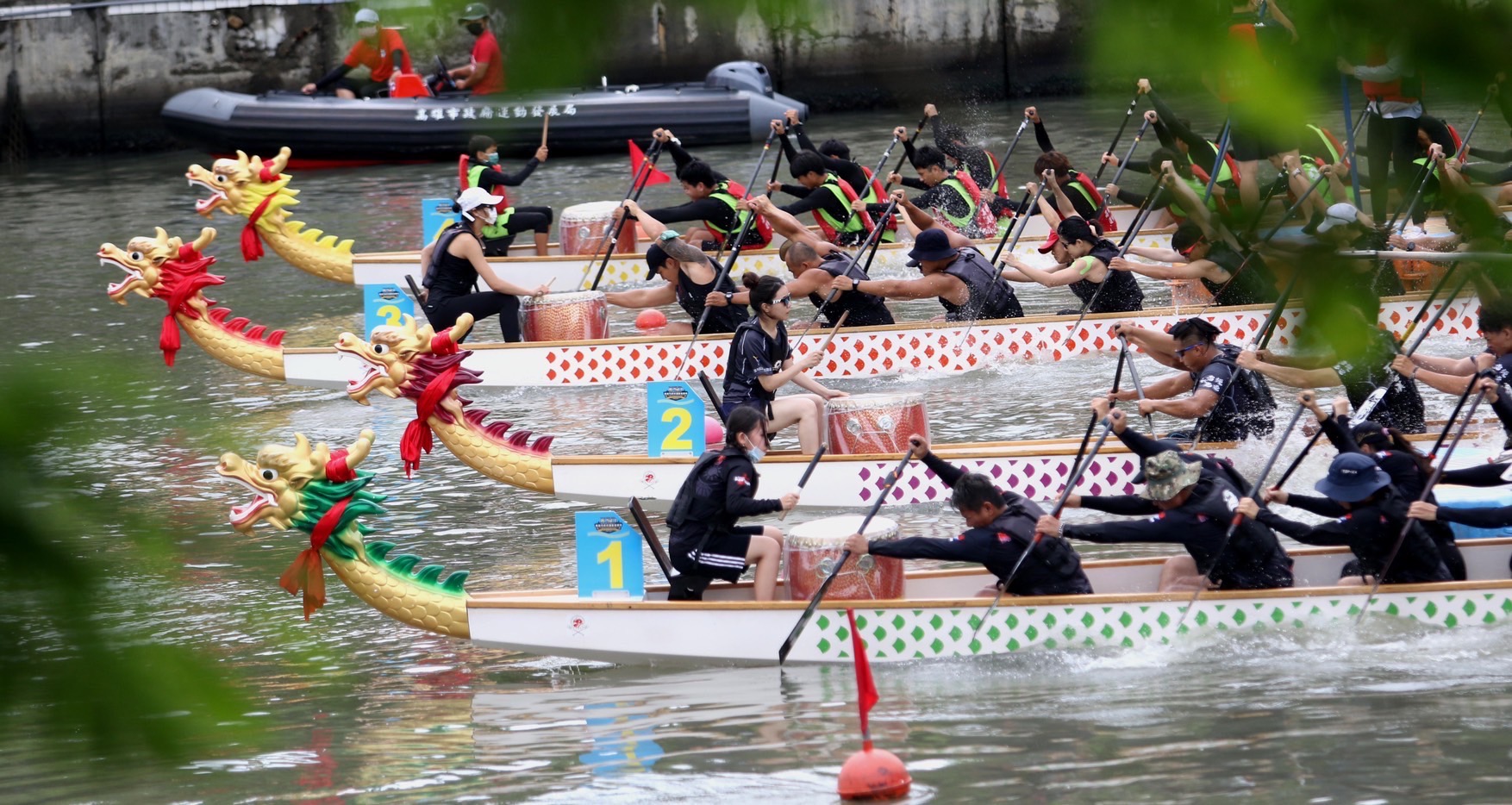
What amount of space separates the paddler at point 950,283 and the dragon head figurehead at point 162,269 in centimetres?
465

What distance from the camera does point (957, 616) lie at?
773cm

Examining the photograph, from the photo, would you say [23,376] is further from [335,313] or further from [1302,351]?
[335,313]

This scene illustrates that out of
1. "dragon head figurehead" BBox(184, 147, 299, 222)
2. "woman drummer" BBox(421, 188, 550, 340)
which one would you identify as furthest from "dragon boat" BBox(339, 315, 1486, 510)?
"dragon head figurehead" BBox(184, 147, 299, 222)

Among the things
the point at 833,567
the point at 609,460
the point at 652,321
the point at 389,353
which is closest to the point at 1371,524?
the point at 833,567

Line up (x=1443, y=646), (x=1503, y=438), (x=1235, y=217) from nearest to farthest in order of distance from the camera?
(x=1235, y=217), (x=1443, y=646), (x=1503, y=438)

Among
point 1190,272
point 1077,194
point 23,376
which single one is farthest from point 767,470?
point 23,376

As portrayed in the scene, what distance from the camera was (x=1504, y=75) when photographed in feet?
5.38

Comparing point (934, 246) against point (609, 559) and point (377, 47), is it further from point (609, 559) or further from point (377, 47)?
point (377, 47)

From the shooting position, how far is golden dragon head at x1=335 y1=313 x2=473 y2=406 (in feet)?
33.7

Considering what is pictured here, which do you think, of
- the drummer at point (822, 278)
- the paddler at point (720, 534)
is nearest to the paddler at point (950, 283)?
the drummer at point (822, 278)

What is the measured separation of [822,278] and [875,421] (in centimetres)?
318

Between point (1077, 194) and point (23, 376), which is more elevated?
point (23, 376)

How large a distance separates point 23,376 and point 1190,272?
11.9 metres

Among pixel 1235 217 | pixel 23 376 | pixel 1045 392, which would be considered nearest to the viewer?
pixel 23 376
